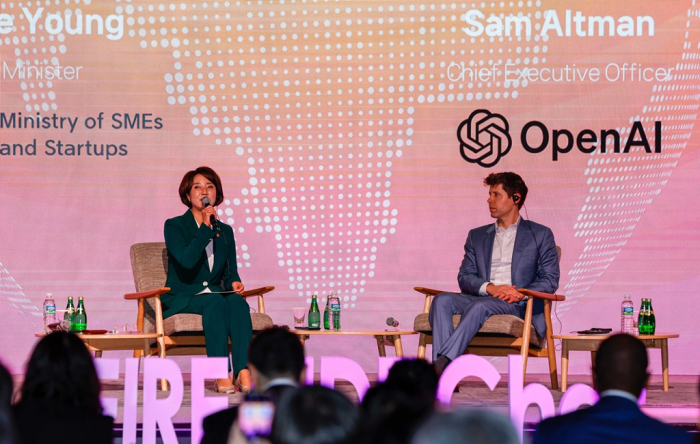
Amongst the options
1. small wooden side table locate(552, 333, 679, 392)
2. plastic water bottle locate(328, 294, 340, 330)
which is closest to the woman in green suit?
plastic water bottle locate(328, 294, 340, 330)

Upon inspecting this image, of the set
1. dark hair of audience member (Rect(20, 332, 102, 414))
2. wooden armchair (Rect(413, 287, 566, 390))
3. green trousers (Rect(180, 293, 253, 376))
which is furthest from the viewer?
wooden armchair (Rect(413, 287, 566, 390))

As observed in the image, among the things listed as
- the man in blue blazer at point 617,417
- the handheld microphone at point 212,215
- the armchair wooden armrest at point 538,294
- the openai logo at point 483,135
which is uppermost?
Answer: the openai logo at point 483,135

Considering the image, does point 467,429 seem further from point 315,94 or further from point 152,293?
point 315,94

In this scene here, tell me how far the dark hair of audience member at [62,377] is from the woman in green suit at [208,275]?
2480 millimetres

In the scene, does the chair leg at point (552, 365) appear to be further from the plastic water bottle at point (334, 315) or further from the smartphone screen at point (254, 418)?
the smartphone screen at point (254, 418)

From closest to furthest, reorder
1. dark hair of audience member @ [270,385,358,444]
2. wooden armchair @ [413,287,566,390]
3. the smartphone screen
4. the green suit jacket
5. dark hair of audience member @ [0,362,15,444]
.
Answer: dark hair of audience member @ [0,362,15,444] → dark hair of audience member @ [270,385,358,444] → the smartphone screen → wooden armchair @ [413,287,566,390] → the green suit jacket

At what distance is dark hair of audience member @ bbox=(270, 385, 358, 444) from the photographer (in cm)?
138

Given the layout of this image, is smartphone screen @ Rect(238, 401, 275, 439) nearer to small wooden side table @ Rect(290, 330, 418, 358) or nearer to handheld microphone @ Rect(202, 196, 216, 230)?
small wooden side table @ Rect(290, 330, 418, 358)

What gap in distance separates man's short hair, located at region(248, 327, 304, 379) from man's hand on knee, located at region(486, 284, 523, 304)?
2.93 metres

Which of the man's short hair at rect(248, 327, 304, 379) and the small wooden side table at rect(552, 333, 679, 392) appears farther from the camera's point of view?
the small wooden side table at rect(552, 333, 679, 392)

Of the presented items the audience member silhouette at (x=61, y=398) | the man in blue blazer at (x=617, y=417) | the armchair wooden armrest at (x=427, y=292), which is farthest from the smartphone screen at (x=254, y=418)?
the armchair wooden armrest at (x=427, y=292)

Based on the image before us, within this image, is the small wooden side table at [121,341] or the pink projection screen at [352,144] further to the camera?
the pink projection screen at [352,144]

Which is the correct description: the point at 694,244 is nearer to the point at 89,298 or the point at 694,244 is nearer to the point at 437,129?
the point at 437,129

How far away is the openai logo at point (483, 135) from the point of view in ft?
19.9
